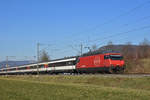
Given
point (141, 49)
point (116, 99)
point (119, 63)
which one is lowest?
point (116, 99)

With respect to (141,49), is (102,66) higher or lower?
lower

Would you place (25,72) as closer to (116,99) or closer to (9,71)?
(9,71)

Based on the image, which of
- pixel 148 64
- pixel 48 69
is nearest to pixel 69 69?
pixel 48 69

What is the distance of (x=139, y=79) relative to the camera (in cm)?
2856

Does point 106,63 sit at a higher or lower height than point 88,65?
higher

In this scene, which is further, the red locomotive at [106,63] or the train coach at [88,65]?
the train coach at [88,65]

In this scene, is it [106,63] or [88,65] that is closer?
[106,63]

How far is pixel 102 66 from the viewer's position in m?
41.5

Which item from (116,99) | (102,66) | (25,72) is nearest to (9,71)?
(25,72)

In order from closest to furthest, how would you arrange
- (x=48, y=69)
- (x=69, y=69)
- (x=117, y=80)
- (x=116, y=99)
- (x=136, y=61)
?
(x=116, y=99) → (x=117, y=80) → (x=69, y=69) → (x=136, y=61) → (x=48, y=69)

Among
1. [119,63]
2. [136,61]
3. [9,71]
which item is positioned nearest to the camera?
[119,63]

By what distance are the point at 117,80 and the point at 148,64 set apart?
2879cm

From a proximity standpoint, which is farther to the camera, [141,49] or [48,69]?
[141,49]

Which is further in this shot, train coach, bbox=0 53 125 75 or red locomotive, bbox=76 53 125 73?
train coach, bbox=0 53 125 75
